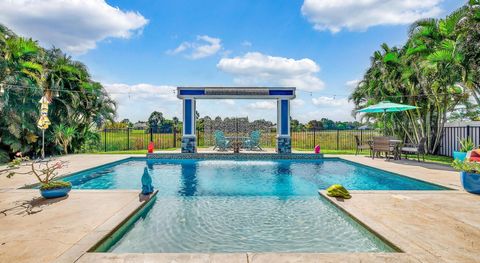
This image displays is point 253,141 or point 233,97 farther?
point 253,141

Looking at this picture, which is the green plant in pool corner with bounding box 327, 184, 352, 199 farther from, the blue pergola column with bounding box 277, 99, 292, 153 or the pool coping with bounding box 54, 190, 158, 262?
the blue pergola column with bounding box 277, 99, 292, 153

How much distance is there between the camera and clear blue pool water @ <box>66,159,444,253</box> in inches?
131

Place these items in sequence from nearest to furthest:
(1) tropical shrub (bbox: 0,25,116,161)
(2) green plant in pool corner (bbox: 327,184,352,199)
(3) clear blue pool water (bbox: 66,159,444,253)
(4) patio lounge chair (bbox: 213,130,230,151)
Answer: (3) clear blue pool water (bbox: 66,159,444,253)
(2) green plant in pool corner (bbox: 327,184,352,199)
(1) tropical shrub (bbox: 0,25,116,161)
(4) patio lounge chair (bbox: 213,130,230,151)

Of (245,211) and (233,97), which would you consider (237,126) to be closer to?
(233,97)

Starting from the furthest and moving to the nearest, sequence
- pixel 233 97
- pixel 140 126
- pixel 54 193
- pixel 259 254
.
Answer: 1. pixel 140 126
2. pixel 233 97
3. pixel 54 193
4. pixel 259 254

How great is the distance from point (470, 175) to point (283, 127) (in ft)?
27.5

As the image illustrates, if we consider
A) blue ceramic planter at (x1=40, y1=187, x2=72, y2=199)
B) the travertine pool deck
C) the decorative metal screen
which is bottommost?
the travertine pool deck

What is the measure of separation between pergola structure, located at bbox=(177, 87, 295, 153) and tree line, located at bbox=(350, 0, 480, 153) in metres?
4.59

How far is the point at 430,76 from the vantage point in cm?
1020

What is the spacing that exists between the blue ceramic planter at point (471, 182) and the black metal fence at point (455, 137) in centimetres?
654

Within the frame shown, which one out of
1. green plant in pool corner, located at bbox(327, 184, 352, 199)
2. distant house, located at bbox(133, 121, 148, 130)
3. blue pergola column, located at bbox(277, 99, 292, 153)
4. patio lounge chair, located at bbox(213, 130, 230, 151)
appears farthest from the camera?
distant house, located at bbox(133, 121, 148, 130)

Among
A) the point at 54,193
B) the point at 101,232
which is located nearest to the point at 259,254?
the point at 101,232

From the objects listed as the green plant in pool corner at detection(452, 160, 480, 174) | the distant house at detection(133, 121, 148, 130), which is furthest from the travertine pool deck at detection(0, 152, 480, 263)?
the distant house at detection(133, 121, 148, 130)

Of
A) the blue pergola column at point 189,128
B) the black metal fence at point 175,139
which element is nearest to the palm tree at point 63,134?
the black metal fence at point 175,139
